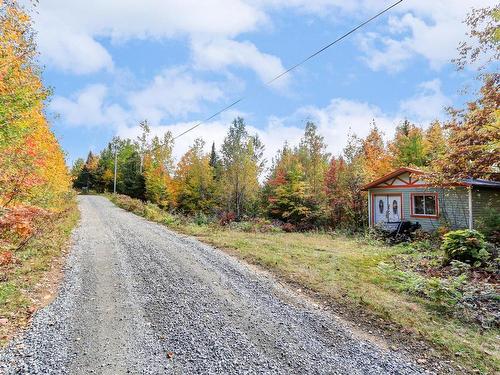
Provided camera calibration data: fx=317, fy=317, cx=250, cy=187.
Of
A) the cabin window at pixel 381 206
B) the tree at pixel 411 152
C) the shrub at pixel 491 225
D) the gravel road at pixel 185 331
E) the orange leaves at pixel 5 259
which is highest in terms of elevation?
the tree at pixel 411 152

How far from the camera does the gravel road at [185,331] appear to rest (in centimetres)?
328

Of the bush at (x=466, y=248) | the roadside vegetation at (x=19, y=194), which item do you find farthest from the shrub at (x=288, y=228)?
the roadside vegetation at (x=19, y=194)

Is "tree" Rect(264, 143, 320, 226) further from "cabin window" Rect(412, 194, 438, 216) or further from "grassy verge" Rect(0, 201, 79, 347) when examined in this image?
"grassy verge" Rect(0, 201, 79, 347)

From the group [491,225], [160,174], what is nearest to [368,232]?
[491,225]

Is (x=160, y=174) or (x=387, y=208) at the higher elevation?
(x=160, y=174)

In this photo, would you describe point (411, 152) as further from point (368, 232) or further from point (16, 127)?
point (16, 127)

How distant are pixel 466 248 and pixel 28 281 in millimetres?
9867

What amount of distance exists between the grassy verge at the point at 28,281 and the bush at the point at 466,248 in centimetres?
913

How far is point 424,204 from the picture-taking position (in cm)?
1557

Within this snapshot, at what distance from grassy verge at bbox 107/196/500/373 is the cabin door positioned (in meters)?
7.52

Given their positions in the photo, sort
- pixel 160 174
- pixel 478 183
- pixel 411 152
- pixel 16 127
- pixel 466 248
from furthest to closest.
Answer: pixel 160 174 → pixel 411 152 → pixel 478 183 → pixel 466 248 → pixel 16 127

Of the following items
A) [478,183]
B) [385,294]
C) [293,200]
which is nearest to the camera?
[385,294]

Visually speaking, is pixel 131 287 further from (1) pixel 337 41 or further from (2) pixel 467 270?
(2) pixel 467 270

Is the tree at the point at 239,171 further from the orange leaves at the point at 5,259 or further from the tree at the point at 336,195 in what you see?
the orange leaves at the point at 5,259
